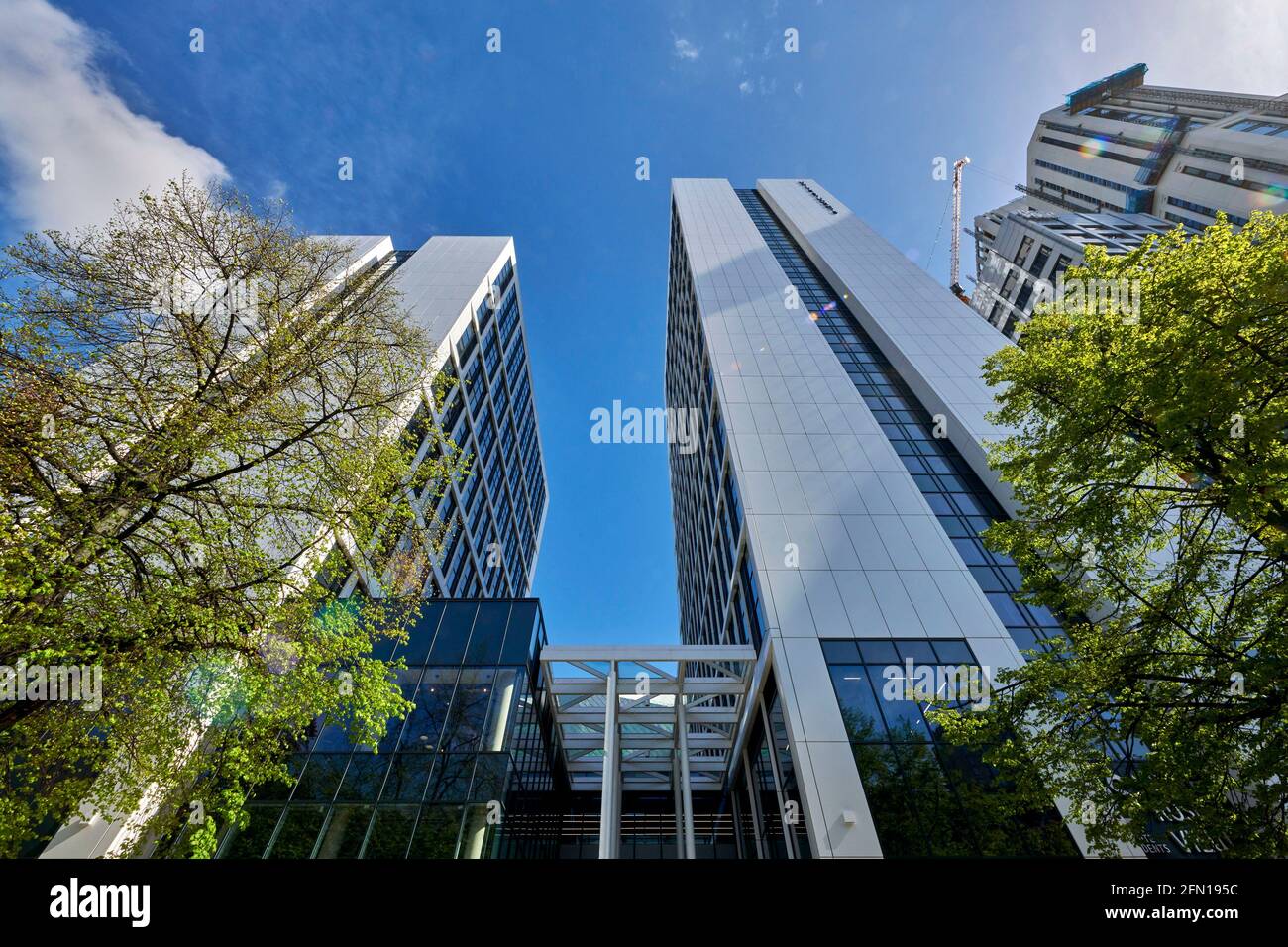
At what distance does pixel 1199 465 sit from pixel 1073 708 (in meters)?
4.60

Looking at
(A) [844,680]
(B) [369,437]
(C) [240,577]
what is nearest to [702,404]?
(A) [844,680]

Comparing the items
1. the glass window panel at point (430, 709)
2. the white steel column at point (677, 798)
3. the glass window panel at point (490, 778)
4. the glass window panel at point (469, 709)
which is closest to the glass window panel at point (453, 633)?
the glass window panel at point (430, 709)

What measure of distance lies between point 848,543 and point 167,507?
17.3 meters

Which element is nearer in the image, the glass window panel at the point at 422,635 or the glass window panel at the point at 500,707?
the glass window panel at the point at 500,707

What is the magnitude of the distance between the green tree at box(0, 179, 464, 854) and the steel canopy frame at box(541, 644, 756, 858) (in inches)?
304

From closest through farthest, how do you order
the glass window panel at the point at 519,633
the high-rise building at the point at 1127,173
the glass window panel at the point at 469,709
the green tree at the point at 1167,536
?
1. the green tree at the point at 1167,536
2. the glass window panel at the point at 469,709
3. the glass window panel at the point at 519,633
4. the high-rise building at the point at 1127,173

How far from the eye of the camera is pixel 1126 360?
8.37 metres

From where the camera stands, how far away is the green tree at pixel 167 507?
711cm

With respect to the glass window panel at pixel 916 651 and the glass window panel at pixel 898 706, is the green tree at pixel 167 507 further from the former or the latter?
the glass window panel at pixel 916 651

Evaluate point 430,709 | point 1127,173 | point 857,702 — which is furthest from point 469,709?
point 1127,173

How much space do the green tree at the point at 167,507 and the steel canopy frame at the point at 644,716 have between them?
773cm

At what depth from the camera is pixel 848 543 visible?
1641 centimetres
